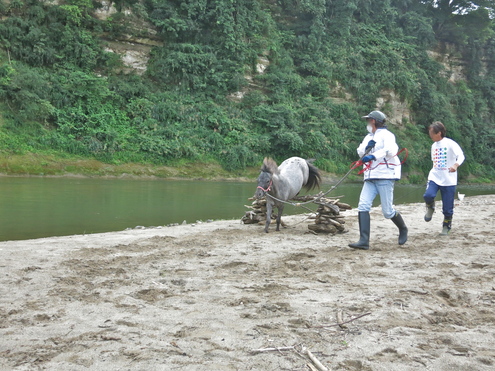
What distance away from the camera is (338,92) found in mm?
38812

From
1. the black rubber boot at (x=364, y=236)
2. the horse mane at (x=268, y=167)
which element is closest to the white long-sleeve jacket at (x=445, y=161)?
the black rubber boot at (x=364, y=236)

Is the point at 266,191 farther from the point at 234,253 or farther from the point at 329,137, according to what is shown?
the point at 329,137

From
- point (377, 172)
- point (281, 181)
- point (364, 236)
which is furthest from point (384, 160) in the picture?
point (281, 181)

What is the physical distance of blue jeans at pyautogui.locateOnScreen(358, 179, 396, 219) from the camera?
21.0ft

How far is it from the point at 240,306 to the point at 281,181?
513cm

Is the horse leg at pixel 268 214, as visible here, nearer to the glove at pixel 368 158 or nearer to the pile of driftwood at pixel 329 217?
the pile of driftwood at pixel 329 217

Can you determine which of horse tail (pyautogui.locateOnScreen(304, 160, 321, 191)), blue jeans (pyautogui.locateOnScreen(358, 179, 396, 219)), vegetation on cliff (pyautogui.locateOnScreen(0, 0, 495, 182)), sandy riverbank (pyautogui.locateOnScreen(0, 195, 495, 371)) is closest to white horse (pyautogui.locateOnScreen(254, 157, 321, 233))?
horse tail (pyautogui.locateOnScreen(304, 160, 321, 191))

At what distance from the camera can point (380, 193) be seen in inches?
254

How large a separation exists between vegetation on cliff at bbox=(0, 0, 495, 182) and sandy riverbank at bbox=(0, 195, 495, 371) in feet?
66.2

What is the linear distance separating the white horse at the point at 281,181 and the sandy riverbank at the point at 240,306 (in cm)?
188

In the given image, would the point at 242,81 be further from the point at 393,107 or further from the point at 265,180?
the point at 265,180

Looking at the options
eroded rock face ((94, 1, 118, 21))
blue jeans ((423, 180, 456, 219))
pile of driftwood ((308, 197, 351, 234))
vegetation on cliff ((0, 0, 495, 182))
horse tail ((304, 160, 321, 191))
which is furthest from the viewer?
eroded rock face ((94, 1, 118, 21))

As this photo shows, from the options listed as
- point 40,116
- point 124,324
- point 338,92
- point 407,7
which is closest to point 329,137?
point 338,92

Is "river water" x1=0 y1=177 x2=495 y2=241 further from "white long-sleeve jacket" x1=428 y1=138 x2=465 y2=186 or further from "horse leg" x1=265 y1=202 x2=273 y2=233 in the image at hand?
"white long-sleeve jacket" x1=428 y1=138 x2=465 y2=186
